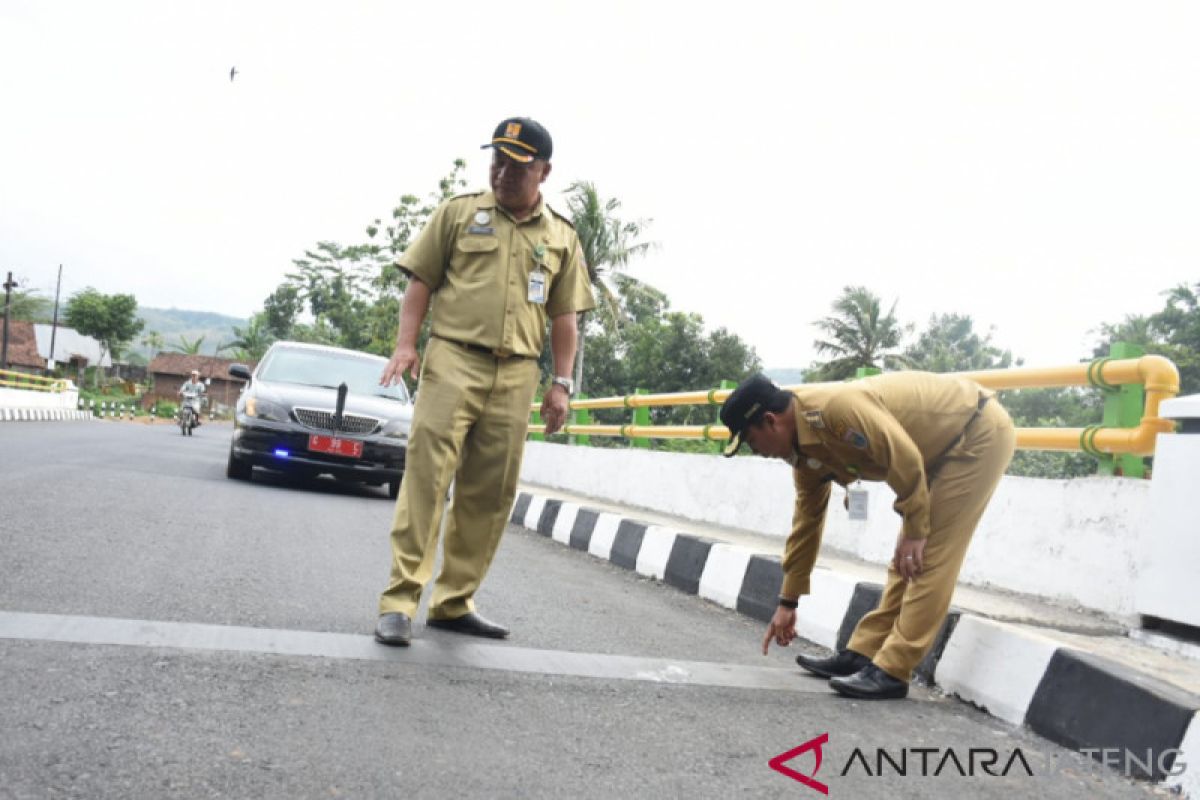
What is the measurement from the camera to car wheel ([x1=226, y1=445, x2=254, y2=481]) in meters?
10.7

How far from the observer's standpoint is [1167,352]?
43.4 metres

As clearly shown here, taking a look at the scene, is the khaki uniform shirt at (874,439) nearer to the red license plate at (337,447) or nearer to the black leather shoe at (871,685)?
the black leather shoe at (871,685)

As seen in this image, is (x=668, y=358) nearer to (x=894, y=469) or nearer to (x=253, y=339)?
(x=253, y=339)

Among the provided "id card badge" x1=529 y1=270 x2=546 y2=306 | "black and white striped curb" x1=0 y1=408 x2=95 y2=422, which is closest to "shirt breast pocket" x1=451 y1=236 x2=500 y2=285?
"id card badge" x1=529 y1=270 x2=546 y2=306

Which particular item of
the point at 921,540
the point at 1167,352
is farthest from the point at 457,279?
the point at 1167,352

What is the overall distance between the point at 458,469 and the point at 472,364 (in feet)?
1.55

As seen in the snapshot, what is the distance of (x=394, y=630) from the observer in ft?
12.3

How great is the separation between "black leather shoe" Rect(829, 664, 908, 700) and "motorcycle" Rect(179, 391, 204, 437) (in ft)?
86.8

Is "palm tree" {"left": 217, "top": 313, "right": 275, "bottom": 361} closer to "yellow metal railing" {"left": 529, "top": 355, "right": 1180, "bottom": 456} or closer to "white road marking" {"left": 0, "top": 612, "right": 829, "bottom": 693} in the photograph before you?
"yellow metal railing" {"left": 529, "top": 355, "right": 1180, "bottom": 456}

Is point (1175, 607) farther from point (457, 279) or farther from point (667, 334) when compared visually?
point (667, 334)

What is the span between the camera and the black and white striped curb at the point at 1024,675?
2.89m

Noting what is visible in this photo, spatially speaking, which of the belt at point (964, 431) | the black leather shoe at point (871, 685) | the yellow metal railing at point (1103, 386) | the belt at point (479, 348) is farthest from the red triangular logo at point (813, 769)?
the belt at point (479, 348)

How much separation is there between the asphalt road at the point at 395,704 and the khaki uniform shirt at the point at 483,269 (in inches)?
45.7

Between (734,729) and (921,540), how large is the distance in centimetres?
89
